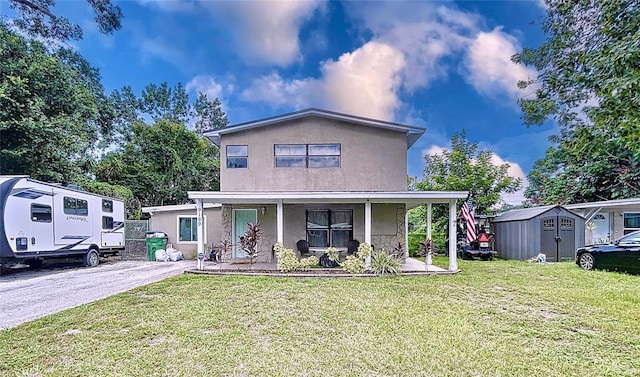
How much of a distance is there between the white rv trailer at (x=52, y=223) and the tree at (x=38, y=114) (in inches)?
155

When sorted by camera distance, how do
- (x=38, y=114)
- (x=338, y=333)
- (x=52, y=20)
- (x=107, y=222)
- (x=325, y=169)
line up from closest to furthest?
(x=338, y=333) → (x=325, y=169) → (x=107, y=222) → (x=38, y=114) → (x=52, y=20)

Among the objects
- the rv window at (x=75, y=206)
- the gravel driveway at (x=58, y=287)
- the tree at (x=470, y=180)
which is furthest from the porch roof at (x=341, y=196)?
the tree at (x=470, y=180)

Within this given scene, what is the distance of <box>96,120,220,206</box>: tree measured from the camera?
23.0 m

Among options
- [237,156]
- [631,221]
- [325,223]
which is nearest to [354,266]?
[325,223]

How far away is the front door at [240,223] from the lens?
12480 millimetres

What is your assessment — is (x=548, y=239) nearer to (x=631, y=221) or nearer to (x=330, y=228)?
(x=631, y=221)

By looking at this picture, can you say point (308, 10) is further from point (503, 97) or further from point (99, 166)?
point (99, 166)

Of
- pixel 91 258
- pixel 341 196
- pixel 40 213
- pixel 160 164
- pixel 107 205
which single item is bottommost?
pixel 91 258

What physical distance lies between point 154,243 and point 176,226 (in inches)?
44.0

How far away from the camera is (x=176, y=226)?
570 inches

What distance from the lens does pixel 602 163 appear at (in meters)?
17.0

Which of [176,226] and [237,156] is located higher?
[237,156]

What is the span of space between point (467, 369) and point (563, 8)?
26.5 feet

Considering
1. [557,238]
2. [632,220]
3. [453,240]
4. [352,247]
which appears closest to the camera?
[453,240]
